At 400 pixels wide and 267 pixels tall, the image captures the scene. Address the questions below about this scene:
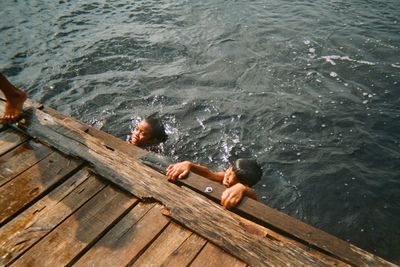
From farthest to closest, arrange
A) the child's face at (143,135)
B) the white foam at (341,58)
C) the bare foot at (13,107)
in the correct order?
the white foam at (341,58), the child's face at (143,135), the bare foot at (13,107)

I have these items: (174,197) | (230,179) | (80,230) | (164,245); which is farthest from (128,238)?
(230,179)

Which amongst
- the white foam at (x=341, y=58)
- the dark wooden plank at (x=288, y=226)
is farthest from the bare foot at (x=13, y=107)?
the white foam at (x=341, y=58)

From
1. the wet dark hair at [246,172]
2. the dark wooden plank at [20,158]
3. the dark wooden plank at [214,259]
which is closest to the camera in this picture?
the dark wooden plank at [214,259]

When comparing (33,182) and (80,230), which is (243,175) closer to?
(80,230)

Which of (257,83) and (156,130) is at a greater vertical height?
(156,130)

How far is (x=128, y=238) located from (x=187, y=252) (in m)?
0.54

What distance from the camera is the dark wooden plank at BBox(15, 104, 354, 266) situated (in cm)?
273

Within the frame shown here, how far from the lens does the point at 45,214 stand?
3.09 m

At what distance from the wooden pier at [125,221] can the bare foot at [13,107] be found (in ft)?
1.61

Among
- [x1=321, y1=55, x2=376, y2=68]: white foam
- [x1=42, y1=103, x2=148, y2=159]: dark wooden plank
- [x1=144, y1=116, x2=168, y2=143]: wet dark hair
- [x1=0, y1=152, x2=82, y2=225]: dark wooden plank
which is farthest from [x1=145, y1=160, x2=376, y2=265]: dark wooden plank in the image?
[x1=321, y1=55, x2=376, y2=68]: white foam

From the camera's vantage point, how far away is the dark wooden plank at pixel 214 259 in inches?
106

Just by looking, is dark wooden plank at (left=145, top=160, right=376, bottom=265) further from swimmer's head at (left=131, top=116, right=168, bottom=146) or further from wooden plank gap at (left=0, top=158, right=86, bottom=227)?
swimmer's head at (left=131, top=116, right=168, bottom=146)

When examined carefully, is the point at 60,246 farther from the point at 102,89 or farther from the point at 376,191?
the point at 102,89

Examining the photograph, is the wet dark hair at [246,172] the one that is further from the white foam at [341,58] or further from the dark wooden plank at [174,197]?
the white foam at [341,58]
